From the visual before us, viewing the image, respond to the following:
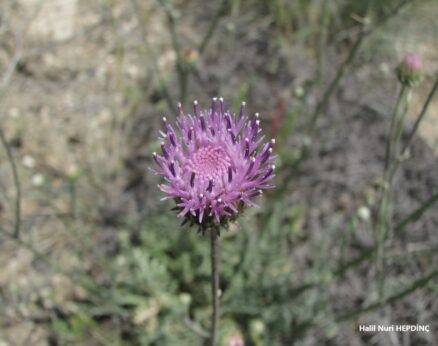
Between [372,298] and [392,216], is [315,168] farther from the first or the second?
[372,298]

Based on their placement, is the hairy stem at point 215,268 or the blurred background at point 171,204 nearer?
the hairy stem at point 215,268

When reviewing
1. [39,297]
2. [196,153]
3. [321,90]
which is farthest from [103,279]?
[321,90]

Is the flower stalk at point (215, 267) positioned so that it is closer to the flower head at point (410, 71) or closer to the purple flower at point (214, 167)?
the purple flower at point (214, 167)

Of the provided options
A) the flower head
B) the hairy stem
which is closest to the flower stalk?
the hairy stem

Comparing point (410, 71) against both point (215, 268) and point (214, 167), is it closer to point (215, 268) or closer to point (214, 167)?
point (214, 167)

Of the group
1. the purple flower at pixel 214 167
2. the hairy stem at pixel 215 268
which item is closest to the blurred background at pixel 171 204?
the hairy stem at pixel 215 268

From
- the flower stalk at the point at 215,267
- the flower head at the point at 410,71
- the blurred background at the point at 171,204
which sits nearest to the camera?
the flower stalk at the point at 215,267
